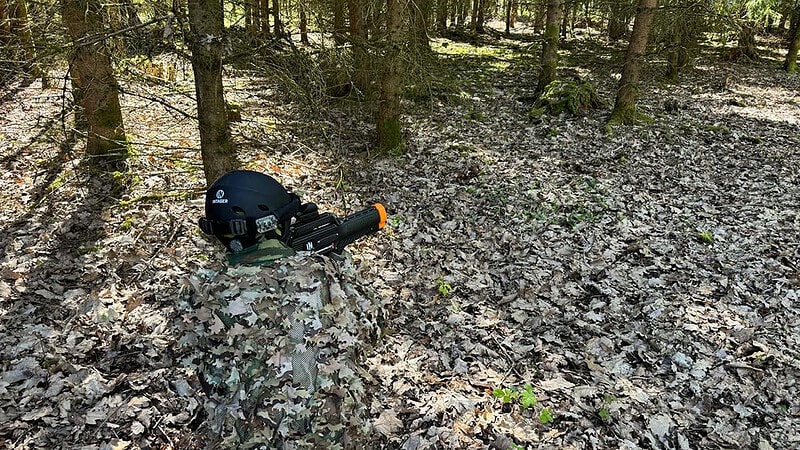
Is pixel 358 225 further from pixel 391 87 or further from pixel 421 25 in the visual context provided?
pixel 421 25

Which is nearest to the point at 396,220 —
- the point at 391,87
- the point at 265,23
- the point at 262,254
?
the point at 391,87

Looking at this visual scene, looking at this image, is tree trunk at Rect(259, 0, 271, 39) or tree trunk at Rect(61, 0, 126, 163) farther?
tree trunk at Rect(61, 0, 126, 163)

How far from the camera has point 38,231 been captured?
20.6ft

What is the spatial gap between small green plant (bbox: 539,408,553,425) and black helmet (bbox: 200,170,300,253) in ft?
9.49

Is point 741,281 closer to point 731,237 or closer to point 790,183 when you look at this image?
point 731,237

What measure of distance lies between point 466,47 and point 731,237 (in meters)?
17.7

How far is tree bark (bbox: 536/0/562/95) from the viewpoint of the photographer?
13.0m

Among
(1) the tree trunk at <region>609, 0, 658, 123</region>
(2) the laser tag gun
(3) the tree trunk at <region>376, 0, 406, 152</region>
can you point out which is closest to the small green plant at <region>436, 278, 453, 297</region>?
(2) the laser tag gun

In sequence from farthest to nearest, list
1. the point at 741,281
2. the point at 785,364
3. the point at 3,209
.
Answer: the point at 3,209, the point at 741,281, the point at 785,364

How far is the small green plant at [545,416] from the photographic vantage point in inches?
161

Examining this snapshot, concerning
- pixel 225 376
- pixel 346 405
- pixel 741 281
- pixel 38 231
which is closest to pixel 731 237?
pixel 741 281

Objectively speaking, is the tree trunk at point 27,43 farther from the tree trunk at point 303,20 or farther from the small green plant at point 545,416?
the small green plant at point 545,416

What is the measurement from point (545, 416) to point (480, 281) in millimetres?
2269

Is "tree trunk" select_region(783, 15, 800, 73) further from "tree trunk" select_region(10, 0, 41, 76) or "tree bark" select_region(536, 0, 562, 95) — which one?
"tree trunk" select_region(10, 0, 41, 76)
